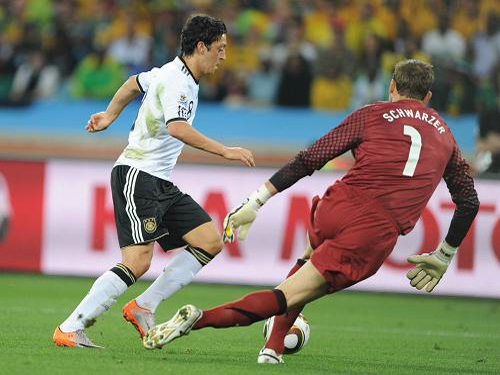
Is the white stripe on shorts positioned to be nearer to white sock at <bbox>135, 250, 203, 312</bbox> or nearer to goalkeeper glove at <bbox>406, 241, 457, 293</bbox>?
white sock at <bbox>135, 250, 203, 312</bbox>

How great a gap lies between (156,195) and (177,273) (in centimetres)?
56

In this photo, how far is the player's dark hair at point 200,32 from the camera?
7047 millimetres

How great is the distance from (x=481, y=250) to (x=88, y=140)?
6323 mm

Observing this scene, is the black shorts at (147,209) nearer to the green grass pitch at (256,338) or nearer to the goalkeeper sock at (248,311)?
the green grass pitch at (256,338)

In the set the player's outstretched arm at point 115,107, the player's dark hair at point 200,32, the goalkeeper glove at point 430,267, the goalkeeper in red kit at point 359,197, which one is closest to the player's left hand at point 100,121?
the player's outstretched arm at point 115,107

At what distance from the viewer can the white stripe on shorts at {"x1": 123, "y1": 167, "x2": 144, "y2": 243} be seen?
7.03 meters

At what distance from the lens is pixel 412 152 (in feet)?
20.7

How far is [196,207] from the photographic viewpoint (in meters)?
7.39

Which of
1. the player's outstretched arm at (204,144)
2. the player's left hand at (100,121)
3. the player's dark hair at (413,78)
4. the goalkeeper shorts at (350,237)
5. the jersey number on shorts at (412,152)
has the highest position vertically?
the player's dark hair at (413,78)

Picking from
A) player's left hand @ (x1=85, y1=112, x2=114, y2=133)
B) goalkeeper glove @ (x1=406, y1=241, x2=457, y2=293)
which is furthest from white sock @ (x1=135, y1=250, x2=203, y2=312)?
goalkeeper glove @ (x1=406, y1=241, x2=457, y2=293)

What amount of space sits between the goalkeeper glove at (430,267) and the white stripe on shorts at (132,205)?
1702 millimetres

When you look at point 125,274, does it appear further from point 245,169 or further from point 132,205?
point 245,169

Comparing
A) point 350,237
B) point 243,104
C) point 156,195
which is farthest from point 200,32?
point 243,104

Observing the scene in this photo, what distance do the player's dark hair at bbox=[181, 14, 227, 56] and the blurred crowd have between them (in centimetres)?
723
